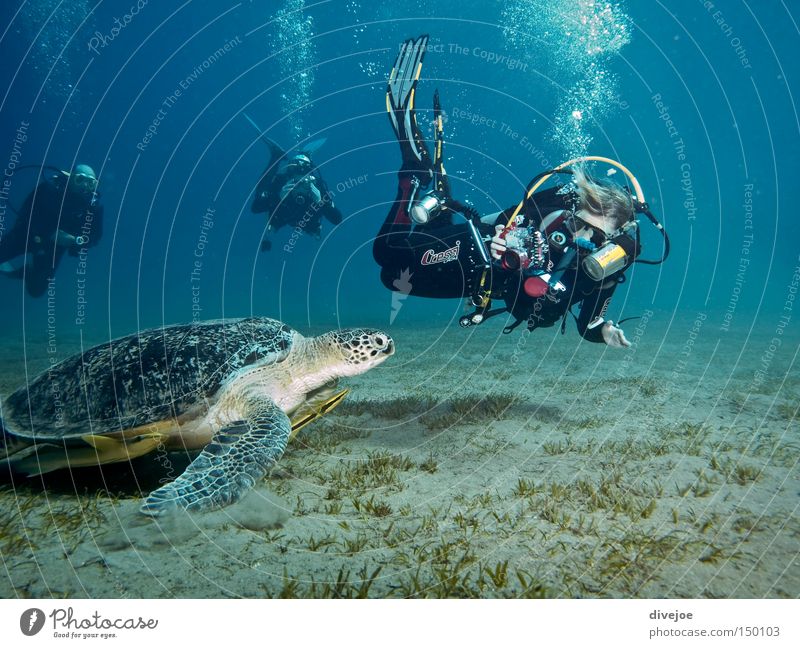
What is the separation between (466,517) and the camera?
3148 mm

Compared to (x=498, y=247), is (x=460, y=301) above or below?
below

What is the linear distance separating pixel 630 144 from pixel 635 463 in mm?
92487

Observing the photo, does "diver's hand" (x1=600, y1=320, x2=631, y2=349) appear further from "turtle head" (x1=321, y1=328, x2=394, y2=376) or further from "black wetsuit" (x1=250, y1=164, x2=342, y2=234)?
"black wetsuit" (x1=250, y1=164, x2=342, y2=234)

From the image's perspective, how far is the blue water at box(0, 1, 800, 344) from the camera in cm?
4438

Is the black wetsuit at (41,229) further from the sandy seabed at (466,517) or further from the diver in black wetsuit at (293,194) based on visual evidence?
the sandy seabed at (466,517)

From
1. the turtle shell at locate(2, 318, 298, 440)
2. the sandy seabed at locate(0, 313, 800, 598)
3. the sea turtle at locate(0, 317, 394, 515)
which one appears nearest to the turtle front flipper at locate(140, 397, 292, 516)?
the sea turtle at locate(0, 317, 394, 515)

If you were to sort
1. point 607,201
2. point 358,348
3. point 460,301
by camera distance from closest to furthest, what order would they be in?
1. point 358,348
2. point 607,201
3. point 460,301

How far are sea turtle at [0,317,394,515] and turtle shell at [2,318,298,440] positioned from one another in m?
0.01

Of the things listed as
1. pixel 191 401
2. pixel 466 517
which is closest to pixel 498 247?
pixel 466 517

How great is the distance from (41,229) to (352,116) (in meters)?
79.6

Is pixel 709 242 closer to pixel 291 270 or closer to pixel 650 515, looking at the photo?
pixel 291 270

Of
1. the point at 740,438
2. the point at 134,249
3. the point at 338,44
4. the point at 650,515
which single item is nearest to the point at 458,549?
the point at 650,515

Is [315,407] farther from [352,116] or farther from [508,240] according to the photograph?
[352,116]

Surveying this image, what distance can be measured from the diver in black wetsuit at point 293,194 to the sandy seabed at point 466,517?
1535cm
